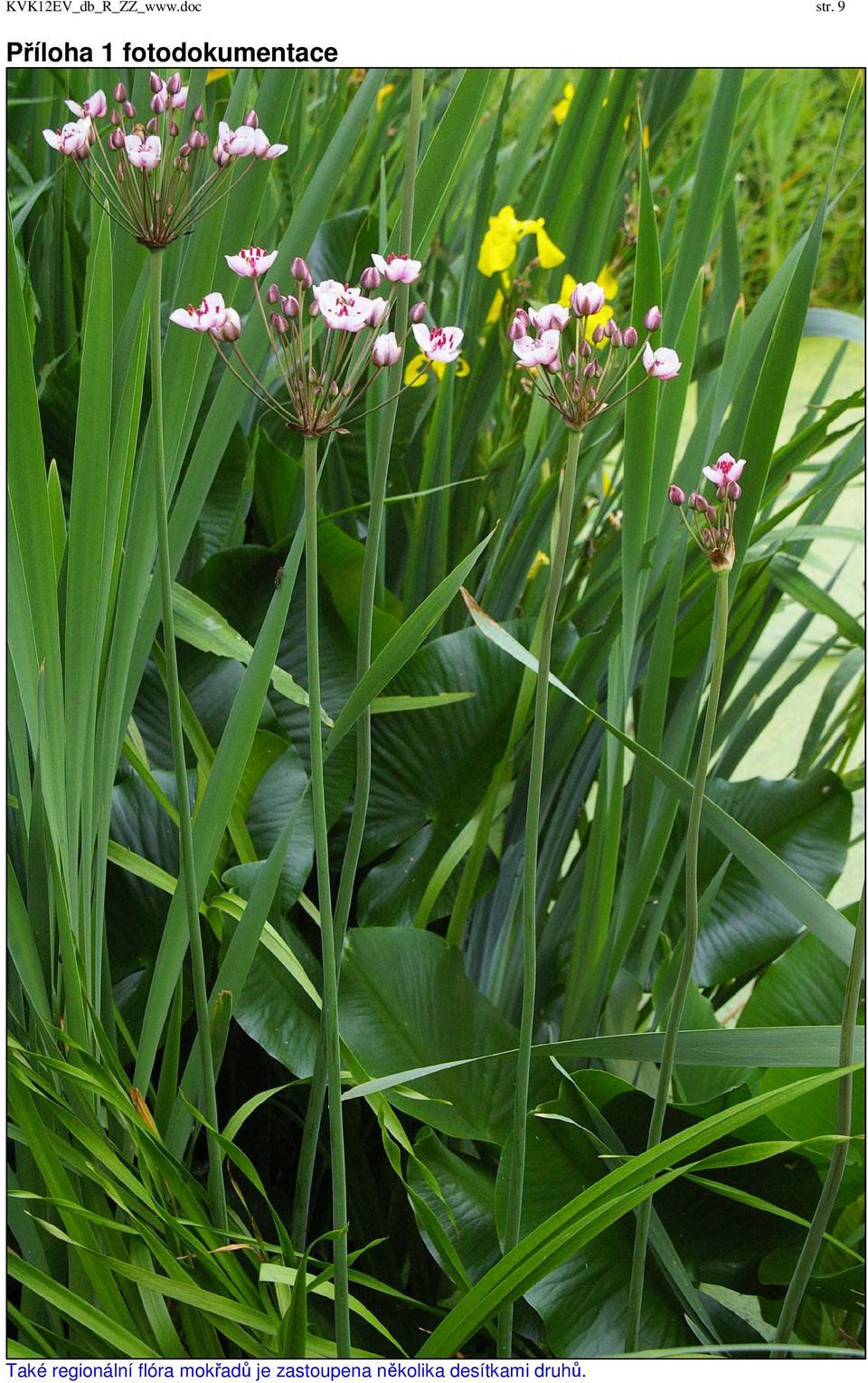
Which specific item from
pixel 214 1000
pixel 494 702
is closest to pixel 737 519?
pixel 494 702

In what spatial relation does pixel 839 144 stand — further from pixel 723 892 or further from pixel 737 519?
pixel 723 892

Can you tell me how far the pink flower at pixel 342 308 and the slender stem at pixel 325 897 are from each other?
1.1 inches

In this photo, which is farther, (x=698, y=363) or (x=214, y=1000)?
(x=698, y=363)

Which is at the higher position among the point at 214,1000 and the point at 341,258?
the point at 341,258

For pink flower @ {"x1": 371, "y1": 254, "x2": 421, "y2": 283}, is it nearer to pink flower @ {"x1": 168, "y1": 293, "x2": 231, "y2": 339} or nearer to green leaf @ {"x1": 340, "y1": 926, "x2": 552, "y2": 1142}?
pink flower @ {"x1": 168, "y1": 293, "x2": 231, "y2": 339}

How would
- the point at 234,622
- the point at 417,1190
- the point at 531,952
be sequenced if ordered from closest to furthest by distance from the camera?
the point at 531,952, the point at 417,1190, the point at 234,622

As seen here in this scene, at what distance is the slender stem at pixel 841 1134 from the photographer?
303 mm

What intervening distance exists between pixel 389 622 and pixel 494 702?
0.20 ft

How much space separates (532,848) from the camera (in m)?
0.29

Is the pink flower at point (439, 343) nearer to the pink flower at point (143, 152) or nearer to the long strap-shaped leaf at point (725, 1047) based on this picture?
the pink flower at point (143, 152)

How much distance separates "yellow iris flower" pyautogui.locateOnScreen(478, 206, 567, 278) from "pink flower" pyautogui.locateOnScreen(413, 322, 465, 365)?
0.29 meters

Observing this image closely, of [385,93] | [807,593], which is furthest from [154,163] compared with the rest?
[385,93]

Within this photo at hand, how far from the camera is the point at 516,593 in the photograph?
0.55m

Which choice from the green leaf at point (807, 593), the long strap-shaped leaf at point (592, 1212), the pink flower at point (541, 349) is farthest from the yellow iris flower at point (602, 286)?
the long strap-shaped leaf at point (592, 1212)
